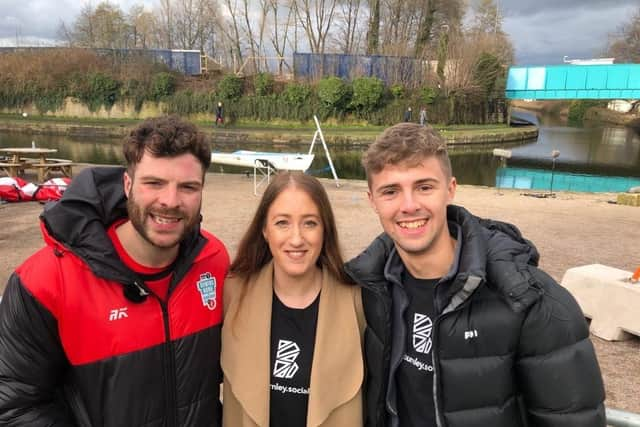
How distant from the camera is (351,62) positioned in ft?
120

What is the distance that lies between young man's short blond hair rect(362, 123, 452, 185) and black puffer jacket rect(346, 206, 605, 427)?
32 centimetres

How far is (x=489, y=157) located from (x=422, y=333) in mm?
25550

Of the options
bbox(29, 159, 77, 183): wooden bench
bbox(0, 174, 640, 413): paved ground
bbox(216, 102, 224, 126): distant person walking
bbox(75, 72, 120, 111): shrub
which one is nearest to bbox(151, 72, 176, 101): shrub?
bbox(75, 72, 120, 111): shrub

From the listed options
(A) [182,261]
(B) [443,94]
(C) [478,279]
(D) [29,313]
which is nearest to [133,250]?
(A) [182,261]

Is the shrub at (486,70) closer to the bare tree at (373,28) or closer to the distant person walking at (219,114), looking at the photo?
the bare tree at (373,28)

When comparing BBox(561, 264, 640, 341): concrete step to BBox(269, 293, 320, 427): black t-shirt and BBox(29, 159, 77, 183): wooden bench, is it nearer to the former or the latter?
BBox(269, 293, 320, 427): black t-shirt

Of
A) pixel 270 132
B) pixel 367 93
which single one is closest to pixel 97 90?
pixel 270 132

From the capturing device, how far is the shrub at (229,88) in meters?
35.1

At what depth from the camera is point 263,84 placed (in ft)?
115

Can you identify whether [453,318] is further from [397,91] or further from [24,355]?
[397,91]

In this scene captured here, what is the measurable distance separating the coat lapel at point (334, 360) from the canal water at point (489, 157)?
1514cm

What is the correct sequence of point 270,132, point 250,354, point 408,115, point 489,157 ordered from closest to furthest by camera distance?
point 250,354
point 489,157
point 270,132
point 408,115

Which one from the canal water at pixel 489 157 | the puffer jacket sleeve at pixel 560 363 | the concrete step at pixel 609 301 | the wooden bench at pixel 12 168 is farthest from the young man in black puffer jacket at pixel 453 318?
the canal water at pixel 489 157

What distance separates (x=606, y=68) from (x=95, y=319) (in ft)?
129
